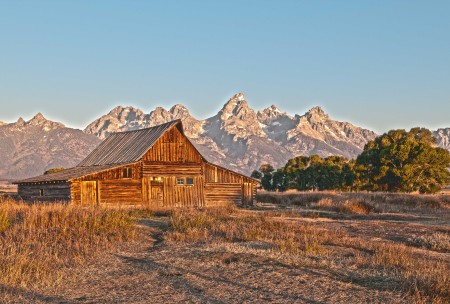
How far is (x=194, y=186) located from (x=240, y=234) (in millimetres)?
23296

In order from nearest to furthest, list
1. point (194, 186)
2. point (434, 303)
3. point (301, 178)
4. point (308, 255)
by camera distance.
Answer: point (434, 303)
point (308, 255)
point (194, 186)
point (301, 178)

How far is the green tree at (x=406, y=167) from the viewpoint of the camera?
57656mm

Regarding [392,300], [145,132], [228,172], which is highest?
[145,132]

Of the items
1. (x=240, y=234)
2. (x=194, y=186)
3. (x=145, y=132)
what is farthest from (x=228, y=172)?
(x=240, y=234)

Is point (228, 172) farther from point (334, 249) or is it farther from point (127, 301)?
point (127, 301)

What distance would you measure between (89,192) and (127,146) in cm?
759

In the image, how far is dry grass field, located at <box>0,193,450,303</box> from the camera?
9.71m

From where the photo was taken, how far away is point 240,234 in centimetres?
1694

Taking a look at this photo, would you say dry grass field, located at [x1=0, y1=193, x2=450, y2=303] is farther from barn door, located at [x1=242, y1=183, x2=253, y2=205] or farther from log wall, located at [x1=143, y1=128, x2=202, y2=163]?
barn door, located at [x1=242, y1=183, x2=253, y2=205]

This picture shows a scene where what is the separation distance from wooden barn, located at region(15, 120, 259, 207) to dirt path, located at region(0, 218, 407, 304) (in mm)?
22618

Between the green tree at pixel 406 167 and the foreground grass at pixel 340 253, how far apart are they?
41742mm

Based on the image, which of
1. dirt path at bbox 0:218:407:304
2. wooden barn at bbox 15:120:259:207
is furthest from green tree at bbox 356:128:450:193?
dirt path at bbox 0:218:407:304

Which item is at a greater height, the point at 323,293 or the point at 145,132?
the point at 145,132

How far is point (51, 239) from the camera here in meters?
14.7
